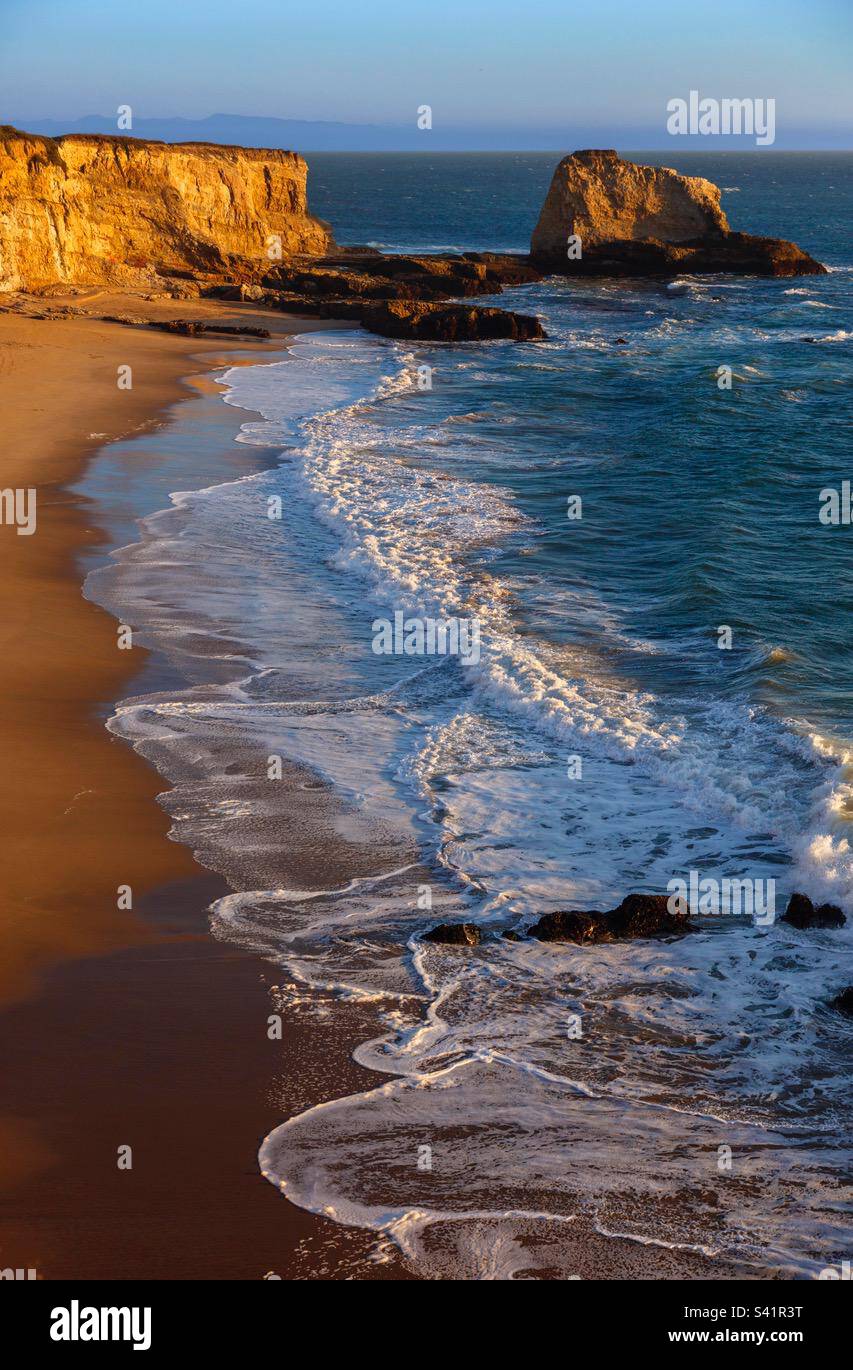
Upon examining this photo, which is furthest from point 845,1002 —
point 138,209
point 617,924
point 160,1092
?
point 138,209

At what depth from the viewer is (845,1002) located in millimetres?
7164

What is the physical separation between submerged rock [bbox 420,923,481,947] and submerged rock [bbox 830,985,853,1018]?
2.23 meters

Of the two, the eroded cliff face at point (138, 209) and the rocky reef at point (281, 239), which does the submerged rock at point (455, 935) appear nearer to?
the rocky reef at point (281, 239)

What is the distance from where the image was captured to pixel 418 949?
25.4 ft

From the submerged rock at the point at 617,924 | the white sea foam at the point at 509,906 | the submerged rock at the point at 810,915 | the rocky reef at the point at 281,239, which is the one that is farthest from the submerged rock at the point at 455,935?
the rocky reef at the point at 281,239

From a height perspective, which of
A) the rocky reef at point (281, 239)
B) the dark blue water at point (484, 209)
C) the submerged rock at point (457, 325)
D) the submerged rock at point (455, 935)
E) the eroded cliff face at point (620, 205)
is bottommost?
the submerged rock at point (455, 935)

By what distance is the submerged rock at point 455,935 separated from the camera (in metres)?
7.82

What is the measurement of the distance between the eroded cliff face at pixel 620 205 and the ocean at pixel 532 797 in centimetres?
3370

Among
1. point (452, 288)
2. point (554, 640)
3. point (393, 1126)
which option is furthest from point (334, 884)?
point (452, 288)

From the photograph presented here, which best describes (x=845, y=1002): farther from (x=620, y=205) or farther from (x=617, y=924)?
(x=620, y=205)

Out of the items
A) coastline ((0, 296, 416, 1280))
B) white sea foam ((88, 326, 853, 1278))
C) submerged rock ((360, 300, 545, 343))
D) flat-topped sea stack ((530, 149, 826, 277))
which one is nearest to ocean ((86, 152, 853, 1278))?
white sea foam ((88, 326, 853, 1278))

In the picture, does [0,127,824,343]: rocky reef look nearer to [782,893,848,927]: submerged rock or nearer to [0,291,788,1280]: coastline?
[0,291,788,1280]: coastline

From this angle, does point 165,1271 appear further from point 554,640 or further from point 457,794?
point 554,640
